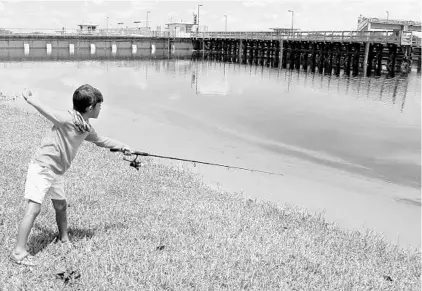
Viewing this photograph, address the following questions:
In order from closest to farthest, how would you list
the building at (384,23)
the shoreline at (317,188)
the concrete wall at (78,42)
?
the shoreline at (317,188) < the building at (384,23) < the concrete wall at (78,42)

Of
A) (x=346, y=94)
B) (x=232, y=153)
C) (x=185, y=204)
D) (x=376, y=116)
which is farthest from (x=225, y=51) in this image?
(x=185, y=204)

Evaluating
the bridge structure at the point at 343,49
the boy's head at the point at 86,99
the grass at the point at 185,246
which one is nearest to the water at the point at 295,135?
the grass at the point at 185,246

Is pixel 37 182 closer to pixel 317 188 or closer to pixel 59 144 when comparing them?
pixel 59 144

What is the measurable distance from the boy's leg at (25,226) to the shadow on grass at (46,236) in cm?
30

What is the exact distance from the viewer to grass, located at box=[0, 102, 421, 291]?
12.9ft

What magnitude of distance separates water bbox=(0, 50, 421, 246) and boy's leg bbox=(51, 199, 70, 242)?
173 inches

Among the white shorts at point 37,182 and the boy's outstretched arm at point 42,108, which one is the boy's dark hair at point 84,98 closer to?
the boy's outstretched arm at point 42,108

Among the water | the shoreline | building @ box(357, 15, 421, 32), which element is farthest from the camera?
building @ box(357, 15, 421, 32)

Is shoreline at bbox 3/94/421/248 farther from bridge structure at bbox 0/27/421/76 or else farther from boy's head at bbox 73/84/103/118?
bridge structure at bbox 0/27/421/76

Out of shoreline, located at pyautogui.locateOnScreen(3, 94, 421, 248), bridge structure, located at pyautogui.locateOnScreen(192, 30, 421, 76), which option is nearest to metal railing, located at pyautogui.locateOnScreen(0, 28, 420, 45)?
bridge structure, located at pyautogui.locateOnScreen(192, 30, 421, 76)

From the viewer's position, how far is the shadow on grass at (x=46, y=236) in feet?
14.4

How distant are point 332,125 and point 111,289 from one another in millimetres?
13972

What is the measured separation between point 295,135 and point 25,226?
38.9ft

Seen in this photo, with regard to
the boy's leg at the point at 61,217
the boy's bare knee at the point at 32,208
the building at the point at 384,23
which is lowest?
the boy's leg at the point at 61,217
